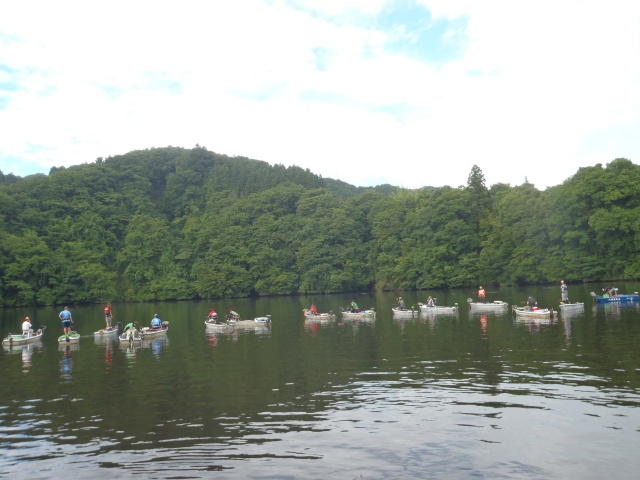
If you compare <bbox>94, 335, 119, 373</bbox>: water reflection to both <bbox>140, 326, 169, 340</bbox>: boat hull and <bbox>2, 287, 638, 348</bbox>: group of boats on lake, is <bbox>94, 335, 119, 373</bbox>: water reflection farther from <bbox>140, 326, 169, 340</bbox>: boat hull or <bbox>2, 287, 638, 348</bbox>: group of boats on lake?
<bbox>140, 326, 169, 340</bbox>: boat hull

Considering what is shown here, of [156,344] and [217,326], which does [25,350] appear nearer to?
[156,344]

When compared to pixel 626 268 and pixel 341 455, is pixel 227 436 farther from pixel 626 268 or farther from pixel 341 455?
pixel 626 268

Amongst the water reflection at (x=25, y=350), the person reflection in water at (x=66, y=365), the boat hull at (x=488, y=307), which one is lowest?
the person reflection in water at (x=66, y=365)

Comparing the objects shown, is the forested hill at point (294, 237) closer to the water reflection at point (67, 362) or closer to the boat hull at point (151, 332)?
the boat hull at point (151, 332)

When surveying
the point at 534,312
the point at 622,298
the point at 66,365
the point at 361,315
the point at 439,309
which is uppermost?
the point at 622,298

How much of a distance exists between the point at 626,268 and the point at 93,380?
75.9 meters

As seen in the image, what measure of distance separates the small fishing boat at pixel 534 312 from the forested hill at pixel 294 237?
43.0 m

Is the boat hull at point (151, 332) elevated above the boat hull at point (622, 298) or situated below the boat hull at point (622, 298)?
below

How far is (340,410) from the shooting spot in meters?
16.6

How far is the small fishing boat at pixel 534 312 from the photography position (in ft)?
127

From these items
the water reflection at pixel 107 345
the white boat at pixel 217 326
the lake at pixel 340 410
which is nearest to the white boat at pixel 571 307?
the lake at pixel 340 410

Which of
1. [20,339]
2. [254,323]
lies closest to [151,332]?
[20,339]

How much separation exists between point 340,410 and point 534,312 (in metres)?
27.8

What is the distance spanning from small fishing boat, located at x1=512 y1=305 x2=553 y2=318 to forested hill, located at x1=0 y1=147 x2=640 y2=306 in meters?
43.0
